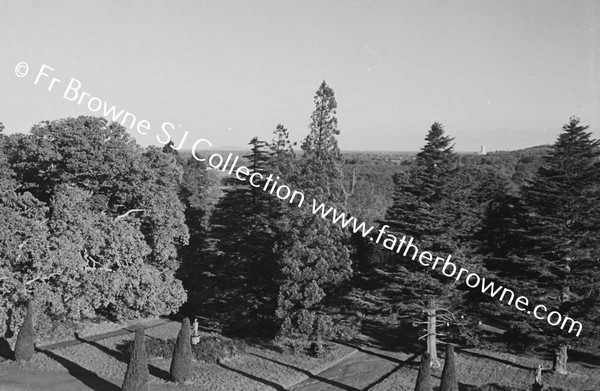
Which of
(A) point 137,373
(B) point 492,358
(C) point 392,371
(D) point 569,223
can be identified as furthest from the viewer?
(B) point 492,358

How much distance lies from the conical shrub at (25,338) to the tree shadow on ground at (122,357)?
3534mm

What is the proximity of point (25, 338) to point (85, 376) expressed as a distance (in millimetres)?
3284

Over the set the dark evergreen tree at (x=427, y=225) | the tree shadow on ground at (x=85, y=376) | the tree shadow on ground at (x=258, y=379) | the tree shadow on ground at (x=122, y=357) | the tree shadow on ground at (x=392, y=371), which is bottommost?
the tree shadow on ground at (x=85, y=376)

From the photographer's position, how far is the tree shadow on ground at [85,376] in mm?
20672

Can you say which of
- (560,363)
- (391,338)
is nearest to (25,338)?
(391,338)

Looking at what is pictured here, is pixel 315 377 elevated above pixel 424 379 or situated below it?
below

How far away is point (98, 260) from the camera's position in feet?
81.8

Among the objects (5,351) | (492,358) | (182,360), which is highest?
(492,358)

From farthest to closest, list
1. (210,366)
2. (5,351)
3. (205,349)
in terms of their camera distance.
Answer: (5,351) < (205,349) < (210,366)

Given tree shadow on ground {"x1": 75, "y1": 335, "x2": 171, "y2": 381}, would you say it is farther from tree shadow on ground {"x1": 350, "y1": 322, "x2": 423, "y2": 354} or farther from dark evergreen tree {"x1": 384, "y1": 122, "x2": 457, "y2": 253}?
dark evergreen tree {"x1": 384, "y1": 122, "x2": 457, "y2": 253}

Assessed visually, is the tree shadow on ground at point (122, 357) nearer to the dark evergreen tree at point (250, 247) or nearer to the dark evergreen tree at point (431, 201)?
the dark evergreen tree at point (250, 247)

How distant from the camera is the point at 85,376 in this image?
72.1 feet

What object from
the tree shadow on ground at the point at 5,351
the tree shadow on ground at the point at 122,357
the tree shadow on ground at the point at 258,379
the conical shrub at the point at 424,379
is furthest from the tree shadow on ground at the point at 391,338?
the tree shadow on ground at the point at 5,351

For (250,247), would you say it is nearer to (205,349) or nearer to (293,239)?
(293,239)
